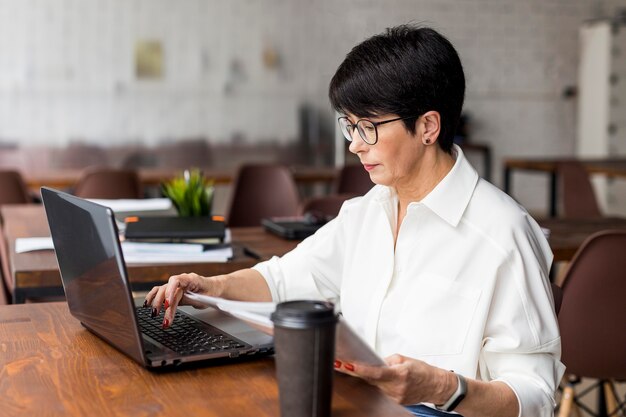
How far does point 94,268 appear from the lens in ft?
4.64

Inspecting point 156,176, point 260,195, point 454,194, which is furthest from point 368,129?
point 156,176

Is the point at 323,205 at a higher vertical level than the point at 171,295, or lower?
lower

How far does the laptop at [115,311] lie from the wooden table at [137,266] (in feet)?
2.37

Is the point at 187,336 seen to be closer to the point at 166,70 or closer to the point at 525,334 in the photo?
the point at 525,334

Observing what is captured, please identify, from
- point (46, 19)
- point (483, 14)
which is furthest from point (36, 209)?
point (483, 14)

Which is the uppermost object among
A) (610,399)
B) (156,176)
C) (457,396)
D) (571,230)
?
(457,396)

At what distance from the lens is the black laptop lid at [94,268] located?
4.32ft

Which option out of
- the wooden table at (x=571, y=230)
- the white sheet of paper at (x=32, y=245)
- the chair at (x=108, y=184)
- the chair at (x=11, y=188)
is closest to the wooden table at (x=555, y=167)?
the wooden table at (x=571, y=230)

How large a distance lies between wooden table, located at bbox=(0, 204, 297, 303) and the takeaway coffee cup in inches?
52.9

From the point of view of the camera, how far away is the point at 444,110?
1.70m

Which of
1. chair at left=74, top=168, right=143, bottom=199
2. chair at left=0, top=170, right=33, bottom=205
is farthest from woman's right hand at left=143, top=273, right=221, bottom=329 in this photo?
chair at left=0, top=170, right=33, bottom=205

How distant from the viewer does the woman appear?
1.54m

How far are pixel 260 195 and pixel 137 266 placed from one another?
2.37 metres

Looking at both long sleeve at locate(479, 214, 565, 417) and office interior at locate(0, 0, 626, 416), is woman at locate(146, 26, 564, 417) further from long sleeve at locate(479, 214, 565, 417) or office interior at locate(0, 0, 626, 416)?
office interior at locate(0, 0, 626, 416)
